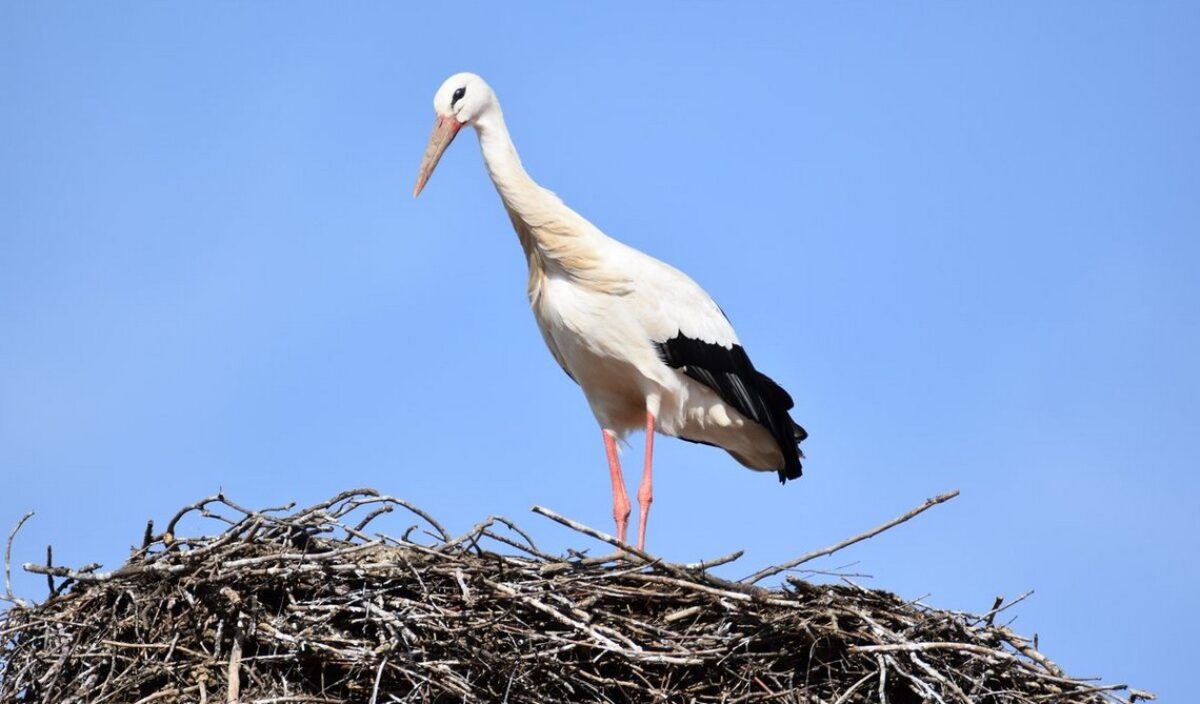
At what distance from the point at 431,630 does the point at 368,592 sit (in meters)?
0.25

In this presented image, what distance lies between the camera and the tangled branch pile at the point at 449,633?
19.6 feet

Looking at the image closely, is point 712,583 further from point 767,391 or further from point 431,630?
point 767,391

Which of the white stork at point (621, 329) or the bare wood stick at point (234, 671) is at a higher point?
the white stork at point (621, 329)

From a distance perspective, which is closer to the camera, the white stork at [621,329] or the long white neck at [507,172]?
the white stork at [621,329]

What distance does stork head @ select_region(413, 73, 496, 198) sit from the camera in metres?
8.09

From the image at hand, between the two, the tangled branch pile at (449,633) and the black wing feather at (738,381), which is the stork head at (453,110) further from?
the tangled branch pile at (449,633)

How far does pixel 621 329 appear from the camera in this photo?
308 inches

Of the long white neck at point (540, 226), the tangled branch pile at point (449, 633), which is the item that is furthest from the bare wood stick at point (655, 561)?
the long white neck at point (540, 226)

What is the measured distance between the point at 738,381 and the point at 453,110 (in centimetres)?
167

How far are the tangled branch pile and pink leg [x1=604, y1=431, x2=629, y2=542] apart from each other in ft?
5.99

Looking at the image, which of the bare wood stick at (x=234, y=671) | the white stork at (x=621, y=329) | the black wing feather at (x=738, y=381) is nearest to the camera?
the bare wood stick at (x=234, y=671)

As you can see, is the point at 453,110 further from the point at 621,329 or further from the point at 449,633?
the point at 449,633

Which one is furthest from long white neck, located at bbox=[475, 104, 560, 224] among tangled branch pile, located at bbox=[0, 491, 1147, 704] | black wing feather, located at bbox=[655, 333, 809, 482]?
tangled branch pile, located at bbox=[0, 491, 1147, 704]

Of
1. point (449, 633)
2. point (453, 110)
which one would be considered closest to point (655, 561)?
point (449, 633)
